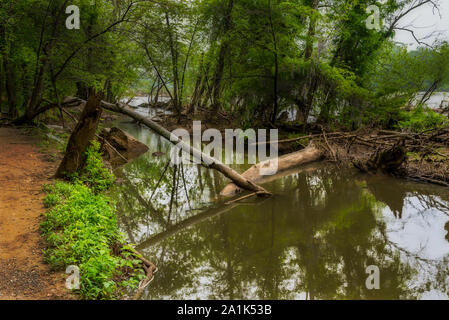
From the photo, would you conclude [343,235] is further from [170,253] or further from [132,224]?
[132,224]

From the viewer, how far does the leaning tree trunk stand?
6.72 meters

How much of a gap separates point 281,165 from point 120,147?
6182 millimetres

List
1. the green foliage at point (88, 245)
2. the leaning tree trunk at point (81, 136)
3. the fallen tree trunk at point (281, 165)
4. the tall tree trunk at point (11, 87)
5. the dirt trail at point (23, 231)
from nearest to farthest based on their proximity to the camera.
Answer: the dirt trail at point (23, 231)
the green foliage at point (88, 245)
the leaning tree trunk at point (81, 136)
the fallen tree trunk at point (281, 165)
the tall tree trunk at point (11, 87)

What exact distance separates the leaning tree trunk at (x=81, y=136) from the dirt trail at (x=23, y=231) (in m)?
0.47

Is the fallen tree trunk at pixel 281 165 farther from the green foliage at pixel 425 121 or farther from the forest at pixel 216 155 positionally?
the green foliage at pixel 425 121

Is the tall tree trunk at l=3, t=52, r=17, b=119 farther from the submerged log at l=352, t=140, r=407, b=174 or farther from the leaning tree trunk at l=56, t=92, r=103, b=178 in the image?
the submerged log at l=352, t=140, r=407, b=174

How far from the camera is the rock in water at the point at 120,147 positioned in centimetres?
1148

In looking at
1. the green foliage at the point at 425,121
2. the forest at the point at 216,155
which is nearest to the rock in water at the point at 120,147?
the forest at the point at 216,155

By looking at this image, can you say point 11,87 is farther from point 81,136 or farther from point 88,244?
point 88,244

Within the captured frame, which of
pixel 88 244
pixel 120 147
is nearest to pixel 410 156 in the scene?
pixel 120 147

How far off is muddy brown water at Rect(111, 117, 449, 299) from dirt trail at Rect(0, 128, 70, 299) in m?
1.19

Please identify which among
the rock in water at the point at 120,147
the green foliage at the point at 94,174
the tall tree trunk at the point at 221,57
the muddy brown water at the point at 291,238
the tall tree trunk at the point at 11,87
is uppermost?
the tall tree trunk at the point at 221,57
